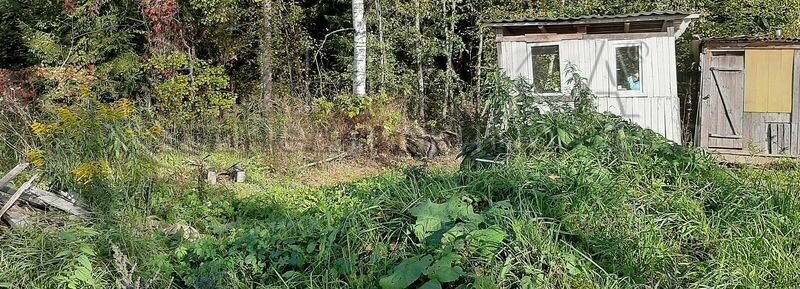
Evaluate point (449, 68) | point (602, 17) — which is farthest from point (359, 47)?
point (602, 17)

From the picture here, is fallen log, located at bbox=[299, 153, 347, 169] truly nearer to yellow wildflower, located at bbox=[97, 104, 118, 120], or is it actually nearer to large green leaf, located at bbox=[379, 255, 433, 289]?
yellow wildflower, located at bbox=[97, 104, 118, 120]

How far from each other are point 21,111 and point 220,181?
2370mm

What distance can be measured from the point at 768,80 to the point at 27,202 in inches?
320

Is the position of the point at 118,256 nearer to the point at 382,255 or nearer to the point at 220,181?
the point at 382,255

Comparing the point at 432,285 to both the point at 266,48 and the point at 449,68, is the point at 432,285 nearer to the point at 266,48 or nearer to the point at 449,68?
the point at 266,48

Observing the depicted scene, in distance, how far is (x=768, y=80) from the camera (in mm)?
7676

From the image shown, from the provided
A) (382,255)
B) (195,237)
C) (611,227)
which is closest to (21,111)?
(195,237)

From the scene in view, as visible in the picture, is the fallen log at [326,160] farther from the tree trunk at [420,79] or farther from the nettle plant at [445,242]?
the nettle plant at [445,242]

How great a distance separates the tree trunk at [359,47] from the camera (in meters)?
9.02

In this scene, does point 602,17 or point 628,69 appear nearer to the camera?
point 602,17

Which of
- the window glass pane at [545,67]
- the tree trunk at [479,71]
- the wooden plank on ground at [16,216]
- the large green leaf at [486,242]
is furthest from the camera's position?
the tree trunk at [479,71]

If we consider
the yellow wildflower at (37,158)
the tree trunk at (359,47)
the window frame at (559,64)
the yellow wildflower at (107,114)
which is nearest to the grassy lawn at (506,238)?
the yellow wildflower at (37,158)

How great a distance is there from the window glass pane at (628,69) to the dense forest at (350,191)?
1852 millimetres

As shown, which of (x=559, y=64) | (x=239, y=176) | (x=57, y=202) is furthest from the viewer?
(x=559, y=64)
